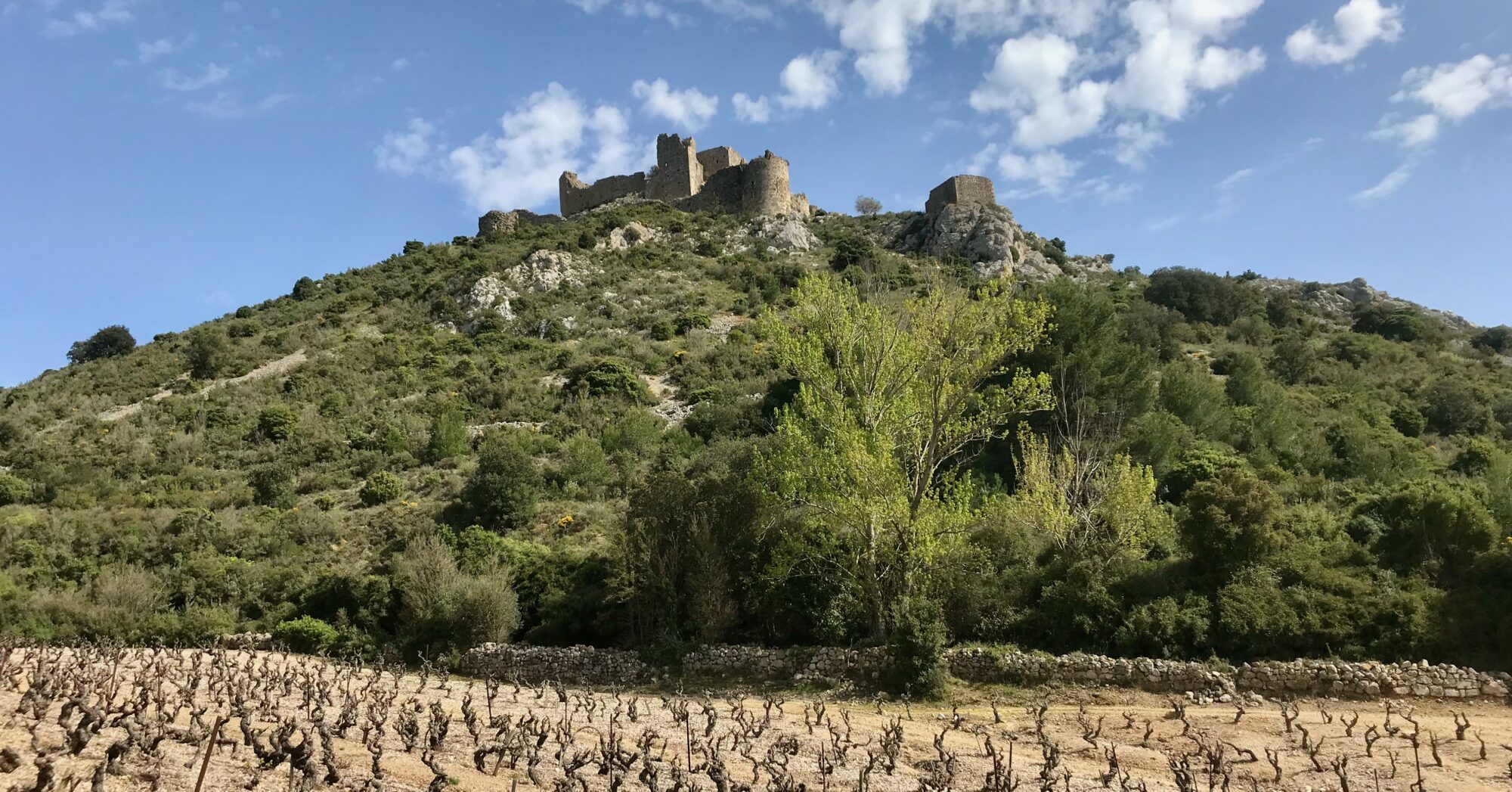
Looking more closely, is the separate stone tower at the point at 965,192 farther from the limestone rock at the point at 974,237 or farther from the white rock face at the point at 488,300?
the white rock face at the point at 488,300

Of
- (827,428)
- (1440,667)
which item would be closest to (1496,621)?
(1440,667)

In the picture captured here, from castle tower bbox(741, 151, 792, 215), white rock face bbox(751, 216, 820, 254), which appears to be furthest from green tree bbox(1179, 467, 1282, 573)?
castle tower bbox(741, 151, 792, 215)

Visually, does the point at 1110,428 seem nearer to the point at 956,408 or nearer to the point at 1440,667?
the point at 956,408

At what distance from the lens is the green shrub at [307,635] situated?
1923 cm

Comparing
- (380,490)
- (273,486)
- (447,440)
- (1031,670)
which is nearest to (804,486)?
(1031,670)

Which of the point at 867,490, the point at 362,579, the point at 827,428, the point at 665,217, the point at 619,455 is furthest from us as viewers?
the point at 665,217

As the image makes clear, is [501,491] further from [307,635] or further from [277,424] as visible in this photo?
[277,424]

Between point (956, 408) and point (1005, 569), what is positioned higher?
point (956, 408)

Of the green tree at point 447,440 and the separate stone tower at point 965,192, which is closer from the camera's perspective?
the green tree at point 447,440

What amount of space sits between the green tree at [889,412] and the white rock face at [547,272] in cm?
3893

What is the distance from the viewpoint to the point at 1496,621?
570 inches

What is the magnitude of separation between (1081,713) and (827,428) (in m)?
7.87

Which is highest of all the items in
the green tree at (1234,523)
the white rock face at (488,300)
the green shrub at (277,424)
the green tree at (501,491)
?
the white rock face at (488,300)

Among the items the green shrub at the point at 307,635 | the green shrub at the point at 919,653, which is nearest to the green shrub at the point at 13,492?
the green shrub at the point at 307,635
